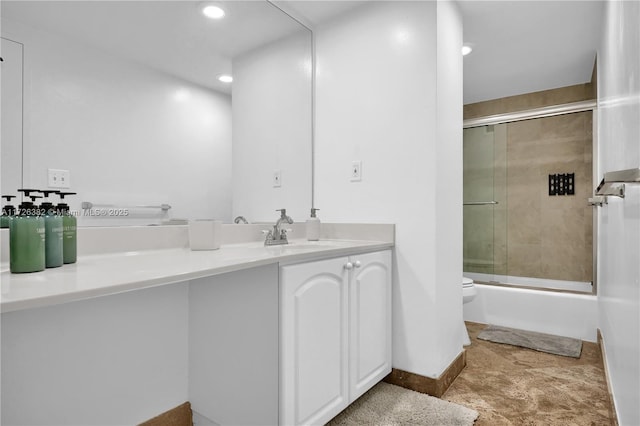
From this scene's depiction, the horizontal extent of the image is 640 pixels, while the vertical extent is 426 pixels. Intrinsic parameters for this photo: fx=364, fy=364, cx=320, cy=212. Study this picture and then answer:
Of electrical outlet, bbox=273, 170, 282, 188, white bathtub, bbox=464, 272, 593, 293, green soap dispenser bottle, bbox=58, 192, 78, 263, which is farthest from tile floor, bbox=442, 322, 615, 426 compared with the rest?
green soap dispenser bottle, bbox=58, 192, 78, 263

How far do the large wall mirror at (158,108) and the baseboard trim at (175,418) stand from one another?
81 cm

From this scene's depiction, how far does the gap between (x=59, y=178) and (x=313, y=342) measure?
1.07 meters

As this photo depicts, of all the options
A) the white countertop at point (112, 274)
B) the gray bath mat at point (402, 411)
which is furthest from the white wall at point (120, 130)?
the gray bath mat at point (402, 411)

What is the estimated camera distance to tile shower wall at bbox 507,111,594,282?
338 centimetres

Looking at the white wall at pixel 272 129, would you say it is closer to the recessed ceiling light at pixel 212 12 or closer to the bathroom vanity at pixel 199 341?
the recessed ceiling light at pixel 212 12

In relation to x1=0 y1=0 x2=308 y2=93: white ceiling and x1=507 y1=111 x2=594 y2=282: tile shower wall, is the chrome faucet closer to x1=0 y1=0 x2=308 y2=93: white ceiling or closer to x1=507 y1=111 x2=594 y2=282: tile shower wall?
x1=0 y1=0 x2=308 y2=93: white ceiling

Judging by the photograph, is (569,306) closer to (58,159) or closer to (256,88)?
(256,88)

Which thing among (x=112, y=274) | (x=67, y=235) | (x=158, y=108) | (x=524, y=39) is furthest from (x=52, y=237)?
(x=524, y=39)

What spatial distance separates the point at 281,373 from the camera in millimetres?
1264

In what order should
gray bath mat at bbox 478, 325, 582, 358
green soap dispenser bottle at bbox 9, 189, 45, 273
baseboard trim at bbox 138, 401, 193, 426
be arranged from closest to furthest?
green soap dispenser bottle at bbox 9, 189, 45, 273 < baseboard trim at bbox 138, 401, 193, 426 < gray bath mat at bbox 478, 325, 582, 358

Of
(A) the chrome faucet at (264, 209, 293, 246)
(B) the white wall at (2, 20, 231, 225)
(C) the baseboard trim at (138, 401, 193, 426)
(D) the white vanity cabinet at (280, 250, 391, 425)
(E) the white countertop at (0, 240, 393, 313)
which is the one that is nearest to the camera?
(E) the white countertop at (0, 240, 393, 313)

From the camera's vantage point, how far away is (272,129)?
7.13 feet

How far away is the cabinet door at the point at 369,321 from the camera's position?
164 cm

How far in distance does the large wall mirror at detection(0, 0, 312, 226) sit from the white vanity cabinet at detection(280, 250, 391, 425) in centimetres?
64
